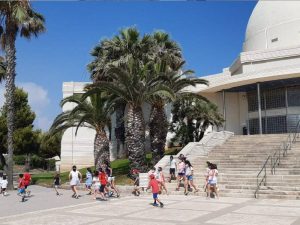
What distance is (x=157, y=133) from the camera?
23141mm

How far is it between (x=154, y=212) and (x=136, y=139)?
9.33m

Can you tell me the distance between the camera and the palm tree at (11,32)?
23844 millimetres

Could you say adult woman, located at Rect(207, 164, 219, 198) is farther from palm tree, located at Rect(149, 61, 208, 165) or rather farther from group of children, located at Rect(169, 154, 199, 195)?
palm tree, located at Rect(149, 61, 208, 165)

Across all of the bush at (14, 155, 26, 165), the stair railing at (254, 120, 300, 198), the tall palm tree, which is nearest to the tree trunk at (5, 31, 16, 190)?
the tall palm tree

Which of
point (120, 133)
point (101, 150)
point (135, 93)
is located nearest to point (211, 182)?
point (135, 93)

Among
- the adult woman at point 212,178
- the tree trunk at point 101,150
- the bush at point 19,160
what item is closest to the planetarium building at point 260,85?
the tree trunk at point 101,150

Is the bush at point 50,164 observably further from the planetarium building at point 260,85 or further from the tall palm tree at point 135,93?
the tall palm tree at point 135,93

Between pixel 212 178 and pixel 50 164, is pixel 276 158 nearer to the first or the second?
pixel 212 178

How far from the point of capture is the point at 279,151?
21.1 m

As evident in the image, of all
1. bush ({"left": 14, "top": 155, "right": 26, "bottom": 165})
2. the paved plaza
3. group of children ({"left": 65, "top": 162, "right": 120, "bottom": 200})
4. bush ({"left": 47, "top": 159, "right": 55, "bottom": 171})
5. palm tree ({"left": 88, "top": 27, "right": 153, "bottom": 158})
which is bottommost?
the paved plaza

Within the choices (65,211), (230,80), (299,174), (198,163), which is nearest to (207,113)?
(230,80)

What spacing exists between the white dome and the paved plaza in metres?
22.4

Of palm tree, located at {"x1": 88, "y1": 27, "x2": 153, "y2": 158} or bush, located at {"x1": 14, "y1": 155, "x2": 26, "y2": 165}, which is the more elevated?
palm tree, located at {"x1": 88, "y1": 27, "x2": 153, "y2": 158}

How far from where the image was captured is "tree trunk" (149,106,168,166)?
75.5ft
